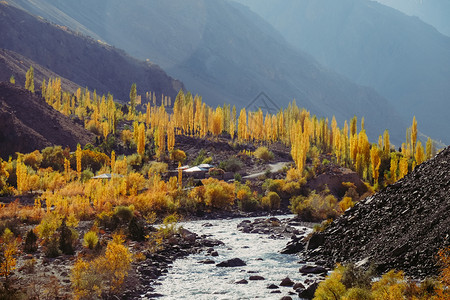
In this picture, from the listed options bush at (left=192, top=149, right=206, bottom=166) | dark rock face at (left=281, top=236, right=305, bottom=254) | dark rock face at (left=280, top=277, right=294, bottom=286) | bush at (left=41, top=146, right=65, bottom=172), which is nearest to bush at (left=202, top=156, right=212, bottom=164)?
bush at (left=192, top=149, right=206, bottom=166)

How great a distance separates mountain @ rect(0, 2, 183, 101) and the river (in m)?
129

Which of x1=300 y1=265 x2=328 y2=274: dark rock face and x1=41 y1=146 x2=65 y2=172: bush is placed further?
x1=41 y1=146 x2=65 y2=172: bush

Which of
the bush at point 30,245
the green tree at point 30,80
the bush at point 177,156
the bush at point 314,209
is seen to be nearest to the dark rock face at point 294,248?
the bush at point 30,245

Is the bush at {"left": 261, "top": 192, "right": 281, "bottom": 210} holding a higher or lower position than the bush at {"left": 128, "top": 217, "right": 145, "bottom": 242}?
higher

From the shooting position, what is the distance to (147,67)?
176 m

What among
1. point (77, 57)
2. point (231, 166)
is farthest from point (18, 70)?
point (231, 166)

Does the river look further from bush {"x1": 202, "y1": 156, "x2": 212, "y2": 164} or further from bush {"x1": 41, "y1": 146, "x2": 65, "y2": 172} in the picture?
bush {"x1": 202, "y1": 156, "x2": 212, "y2": 164}

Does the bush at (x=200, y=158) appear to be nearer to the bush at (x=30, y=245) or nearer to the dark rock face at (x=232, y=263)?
the dark rock face at (x=232, y=263)

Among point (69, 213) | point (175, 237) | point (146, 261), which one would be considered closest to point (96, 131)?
point (69, 213)

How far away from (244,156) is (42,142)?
29.4 metres

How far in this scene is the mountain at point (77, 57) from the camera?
14088 centimetres

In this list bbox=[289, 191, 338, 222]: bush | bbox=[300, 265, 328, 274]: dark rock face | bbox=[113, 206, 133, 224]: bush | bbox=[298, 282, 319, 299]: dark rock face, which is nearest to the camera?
bbox=[298, 282, 319, 299]: dark rock face

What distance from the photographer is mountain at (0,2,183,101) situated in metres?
141

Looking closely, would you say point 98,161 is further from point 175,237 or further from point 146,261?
point 146,261
